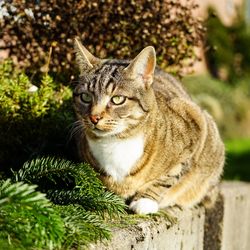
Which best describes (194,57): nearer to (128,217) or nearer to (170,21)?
(170,21)

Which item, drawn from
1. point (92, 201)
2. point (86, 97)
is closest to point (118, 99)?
point (86, 97)

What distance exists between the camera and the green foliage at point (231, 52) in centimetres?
2215

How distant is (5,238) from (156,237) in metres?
1.37

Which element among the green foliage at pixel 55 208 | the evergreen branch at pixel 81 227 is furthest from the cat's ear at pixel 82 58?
the evergreen branch at pixel 81 227

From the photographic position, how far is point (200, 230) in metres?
5.16

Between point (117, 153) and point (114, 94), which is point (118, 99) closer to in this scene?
point (114, 94)

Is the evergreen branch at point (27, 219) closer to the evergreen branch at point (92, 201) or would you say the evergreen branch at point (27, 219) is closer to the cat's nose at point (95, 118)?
the evergreen branch at point (92, 201)

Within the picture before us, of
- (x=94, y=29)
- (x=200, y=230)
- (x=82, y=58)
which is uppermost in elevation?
(x=82, y=58)

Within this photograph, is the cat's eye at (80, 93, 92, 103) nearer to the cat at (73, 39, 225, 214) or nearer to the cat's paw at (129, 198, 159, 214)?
the cat at (73, 39, 225, 214)

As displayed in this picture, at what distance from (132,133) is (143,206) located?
414 mm

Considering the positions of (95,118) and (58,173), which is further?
(95,118)

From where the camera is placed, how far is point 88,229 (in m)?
3.26

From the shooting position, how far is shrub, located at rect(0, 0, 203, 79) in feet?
17.4

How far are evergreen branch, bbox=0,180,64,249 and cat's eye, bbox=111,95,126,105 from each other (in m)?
1.32
